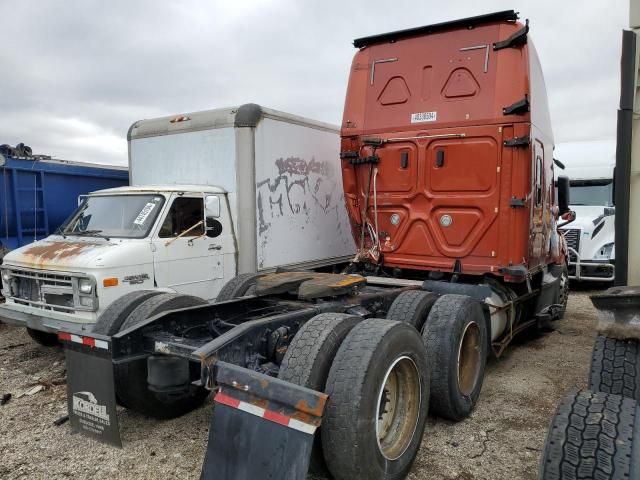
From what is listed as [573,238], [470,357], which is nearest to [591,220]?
[573,238]

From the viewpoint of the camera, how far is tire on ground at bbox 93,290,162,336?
159 inches

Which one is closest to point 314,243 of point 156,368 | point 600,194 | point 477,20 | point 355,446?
point 477,20

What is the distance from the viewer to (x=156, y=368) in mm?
3623

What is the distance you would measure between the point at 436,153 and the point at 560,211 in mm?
3249

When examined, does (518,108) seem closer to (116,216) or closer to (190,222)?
(190,222)

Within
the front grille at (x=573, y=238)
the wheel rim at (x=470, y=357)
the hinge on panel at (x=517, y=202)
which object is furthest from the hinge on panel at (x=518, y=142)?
the front grille at (x=573, y=238)

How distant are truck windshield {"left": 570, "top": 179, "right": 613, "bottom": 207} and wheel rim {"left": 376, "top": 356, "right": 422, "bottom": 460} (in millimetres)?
10389

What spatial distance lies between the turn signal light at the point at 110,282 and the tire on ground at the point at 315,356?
112 inches

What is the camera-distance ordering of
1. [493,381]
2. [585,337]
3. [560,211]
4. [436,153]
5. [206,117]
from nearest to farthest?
1. [493,381]
2. [436,153]
3. [206,117]
4. [585,337]
5. [560,211]

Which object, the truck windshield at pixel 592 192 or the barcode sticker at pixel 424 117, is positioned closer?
the barcode sticker at pixel 424 117

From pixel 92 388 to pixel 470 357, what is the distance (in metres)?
3.23

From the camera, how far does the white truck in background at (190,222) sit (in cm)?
545

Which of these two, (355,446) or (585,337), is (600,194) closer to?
(585,337)

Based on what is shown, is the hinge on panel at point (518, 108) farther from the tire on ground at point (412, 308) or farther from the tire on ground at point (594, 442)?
the tire on ground at point (594, 442)
